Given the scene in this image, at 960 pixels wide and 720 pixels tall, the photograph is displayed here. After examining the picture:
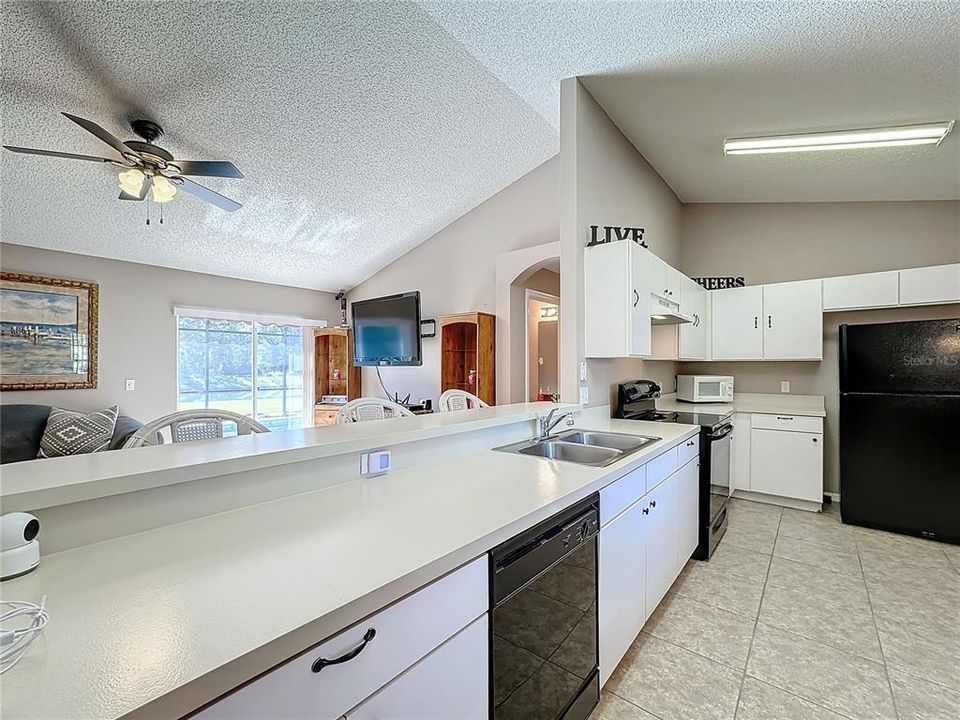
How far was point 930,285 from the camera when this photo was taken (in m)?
3.36

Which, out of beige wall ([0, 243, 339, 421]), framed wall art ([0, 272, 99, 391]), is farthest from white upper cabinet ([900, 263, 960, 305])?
framed wall art ([0, 272, 99, 391])

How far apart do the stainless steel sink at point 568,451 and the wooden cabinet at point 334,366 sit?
15.2 ft

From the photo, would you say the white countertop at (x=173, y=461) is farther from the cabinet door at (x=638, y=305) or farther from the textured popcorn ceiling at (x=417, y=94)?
the textured popcorn ceiling at (x=417, y=94)

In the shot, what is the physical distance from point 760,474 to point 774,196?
102 inches

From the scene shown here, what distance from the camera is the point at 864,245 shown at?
3.90 m

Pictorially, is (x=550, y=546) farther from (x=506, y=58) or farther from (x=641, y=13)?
(x=506, y=58)

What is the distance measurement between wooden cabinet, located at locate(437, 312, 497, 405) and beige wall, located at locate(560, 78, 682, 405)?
1628 mm

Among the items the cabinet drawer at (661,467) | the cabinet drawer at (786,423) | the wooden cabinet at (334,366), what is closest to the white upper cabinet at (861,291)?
the cabinet drawer at (786,423)

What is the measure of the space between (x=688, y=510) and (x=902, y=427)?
194 cm

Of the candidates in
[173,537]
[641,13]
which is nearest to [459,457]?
[173,537]

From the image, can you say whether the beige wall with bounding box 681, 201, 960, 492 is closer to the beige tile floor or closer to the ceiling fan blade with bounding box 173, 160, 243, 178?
the beige tile floor

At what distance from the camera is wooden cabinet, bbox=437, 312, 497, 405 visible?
4699 mm

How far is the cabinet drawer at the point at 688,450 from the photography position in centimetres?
245

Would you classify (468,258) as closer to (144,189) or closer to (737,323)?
(737,323)
